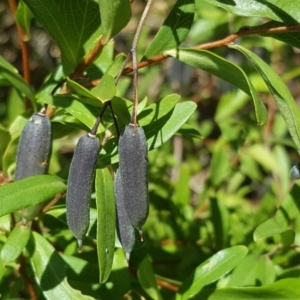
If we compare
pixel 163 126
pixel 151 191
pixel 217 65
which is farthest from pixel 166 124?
pixel 151 191

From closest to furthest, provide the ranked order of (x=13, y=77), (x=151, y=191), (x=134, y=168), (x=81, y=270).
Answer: (x=134, y=168) < (x=13, y=77) < (x=81, y=270) < (x=151, y=191)

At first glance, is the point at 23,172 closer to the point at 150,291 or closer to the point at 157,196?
the point at 150,291

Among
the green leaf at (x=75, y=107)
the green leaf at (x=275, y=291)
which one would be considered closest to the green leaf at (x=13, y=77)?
the green leaf at (x=75, y=107)

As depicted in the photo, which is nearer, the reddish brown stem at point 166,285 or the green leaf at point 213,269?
the green leaf at point 213,269

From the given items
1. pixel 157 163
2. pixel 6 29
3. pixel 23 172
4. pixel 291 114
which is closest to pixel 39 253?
pixel 23 172

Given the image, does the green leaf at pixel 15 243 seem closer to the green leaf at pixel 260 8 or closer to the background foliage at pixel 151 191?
the background foliage at pixel 151 191

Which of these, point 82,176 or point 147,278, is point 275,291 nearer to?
point 147,278
